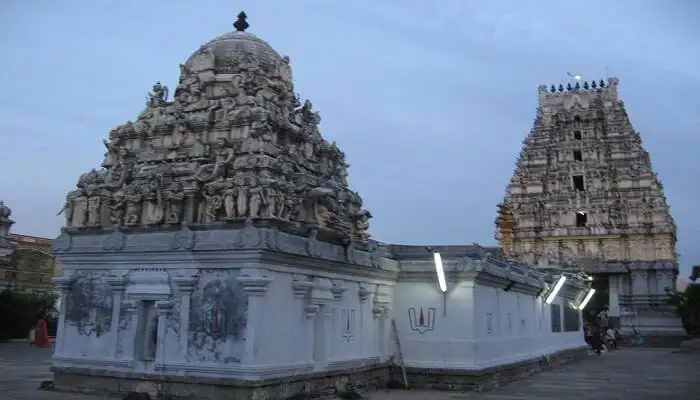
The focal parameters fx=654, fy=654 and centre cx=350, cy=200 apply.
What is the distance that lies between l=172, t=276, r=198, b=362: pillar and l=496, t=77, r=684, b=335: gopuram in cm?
4675

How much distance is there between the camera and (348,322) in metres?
19.4

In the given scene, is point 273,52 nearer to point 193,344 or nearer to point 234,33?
point 234,33

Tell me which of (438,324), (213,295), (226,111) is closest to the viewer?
(213,295)

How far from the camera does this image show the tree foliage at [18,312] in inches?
1574

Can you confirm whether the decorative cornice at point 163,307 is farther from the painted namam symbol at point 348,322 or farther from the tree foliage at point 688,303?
the tree foliage at point 688,303

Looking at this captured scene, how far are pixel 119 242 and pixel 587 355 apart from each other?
3255cm

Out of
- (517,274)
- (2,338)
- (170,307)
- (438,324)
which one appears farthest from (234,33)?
(2,338)

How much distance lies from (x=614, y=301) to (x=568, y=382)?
40789 mm

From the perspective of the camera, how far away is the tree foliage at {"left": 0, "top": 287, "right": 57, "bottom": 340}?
39969 millimetres

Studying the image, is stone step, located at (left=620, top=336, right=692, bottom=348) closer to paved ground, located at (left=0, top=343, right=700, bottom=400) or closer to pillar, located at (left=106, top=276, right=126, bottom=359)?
paved ground, located at (left=0, top=343, right=700, bottom=400)

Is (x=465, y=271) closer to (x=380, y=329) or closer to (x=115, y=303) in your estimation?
(x=380, y=329)

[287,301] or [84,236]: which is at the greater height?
[84,236]

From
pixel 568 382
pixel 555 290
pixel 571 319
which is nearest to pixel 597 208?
pixel 571 319

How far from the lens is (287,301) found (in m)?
16.5
